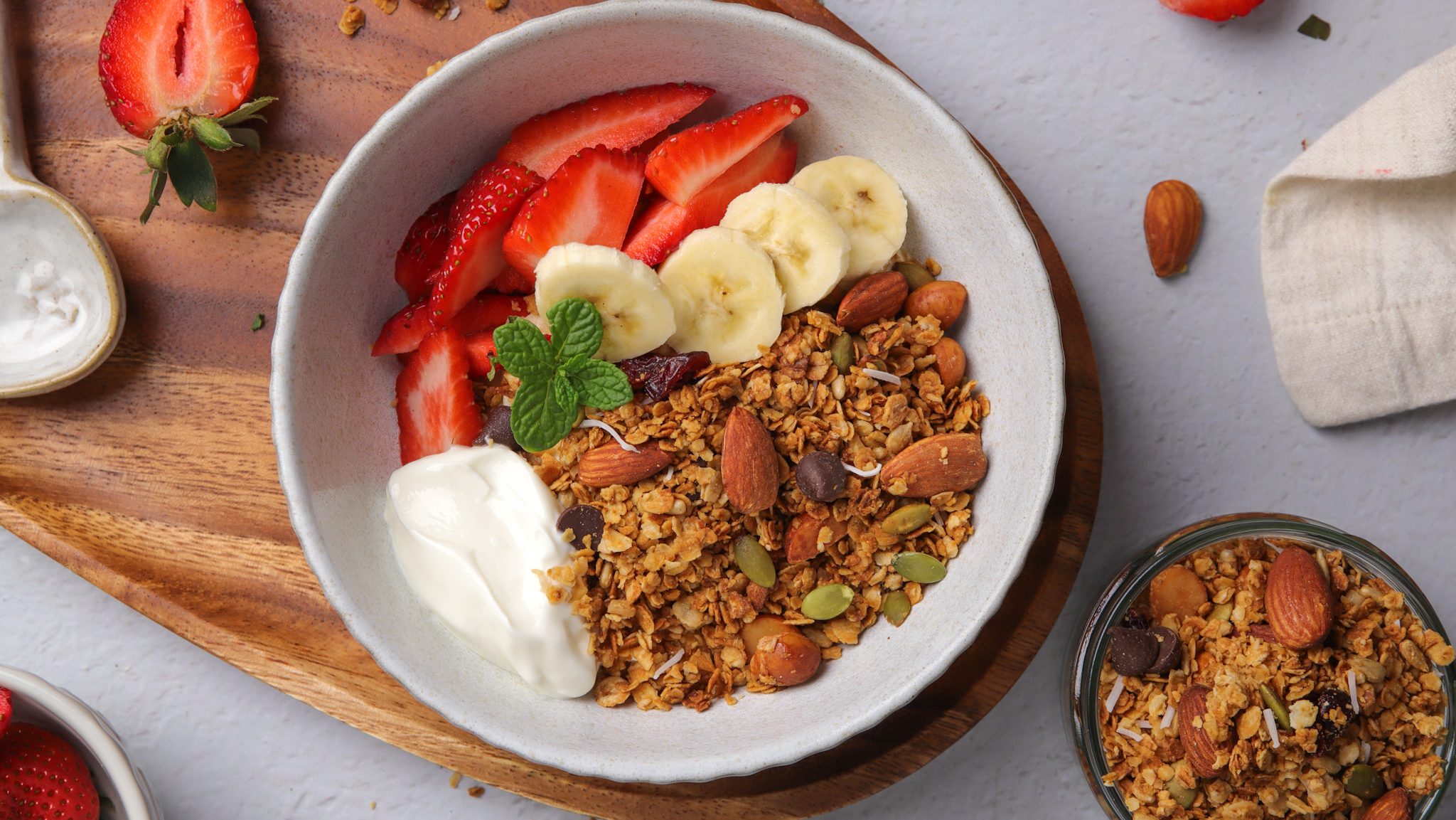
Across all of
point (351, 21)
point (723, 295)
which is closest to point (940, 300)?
point (723, 295)

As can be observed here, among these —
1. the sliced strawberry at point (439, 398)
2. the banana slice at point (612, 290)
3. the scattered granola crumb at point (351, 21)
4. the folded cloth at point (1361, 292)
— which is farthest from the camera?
the folded cloth at point (1361, 292)

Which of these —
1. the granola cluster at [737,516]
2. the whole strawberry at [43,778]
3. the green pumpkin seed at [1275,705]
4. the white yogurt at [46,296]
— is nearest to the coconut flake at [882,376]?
the granola cluster at [737,516]

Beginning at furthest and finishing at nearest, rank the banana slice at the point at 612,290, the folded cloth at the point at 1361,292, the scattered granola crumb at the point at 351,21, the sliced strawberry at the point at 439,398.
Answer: the folded cloth at the point at 1361,292
the scattered granola crumb at the point at 351,21
the sliced strawberry at the point at 439,398
the banana slice at the point at 612,290

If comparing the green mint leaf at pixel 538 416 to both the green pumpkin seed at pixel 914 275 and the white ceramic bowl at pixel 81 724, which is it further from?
the white ceramic bowl at pixel 81 724

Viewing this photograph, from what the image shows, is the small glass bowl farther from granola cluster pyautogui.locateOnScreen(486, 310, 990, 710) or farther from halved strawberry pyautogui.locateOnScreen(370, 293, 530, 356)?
halved strawberry pyautogui.locateOnScreen(370, 293, 530, 356)

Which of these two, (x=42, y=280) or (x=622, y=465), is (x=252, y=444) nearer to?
(x=42, y=280)

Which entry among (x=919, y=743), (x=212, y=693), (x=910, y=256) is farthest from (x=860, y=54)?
(x=212, y=693)

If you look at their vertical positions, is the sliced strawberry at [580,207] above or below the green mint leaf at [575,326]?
above

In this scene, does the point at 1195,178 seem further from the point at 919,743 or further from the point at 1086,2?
the point at 919,743
